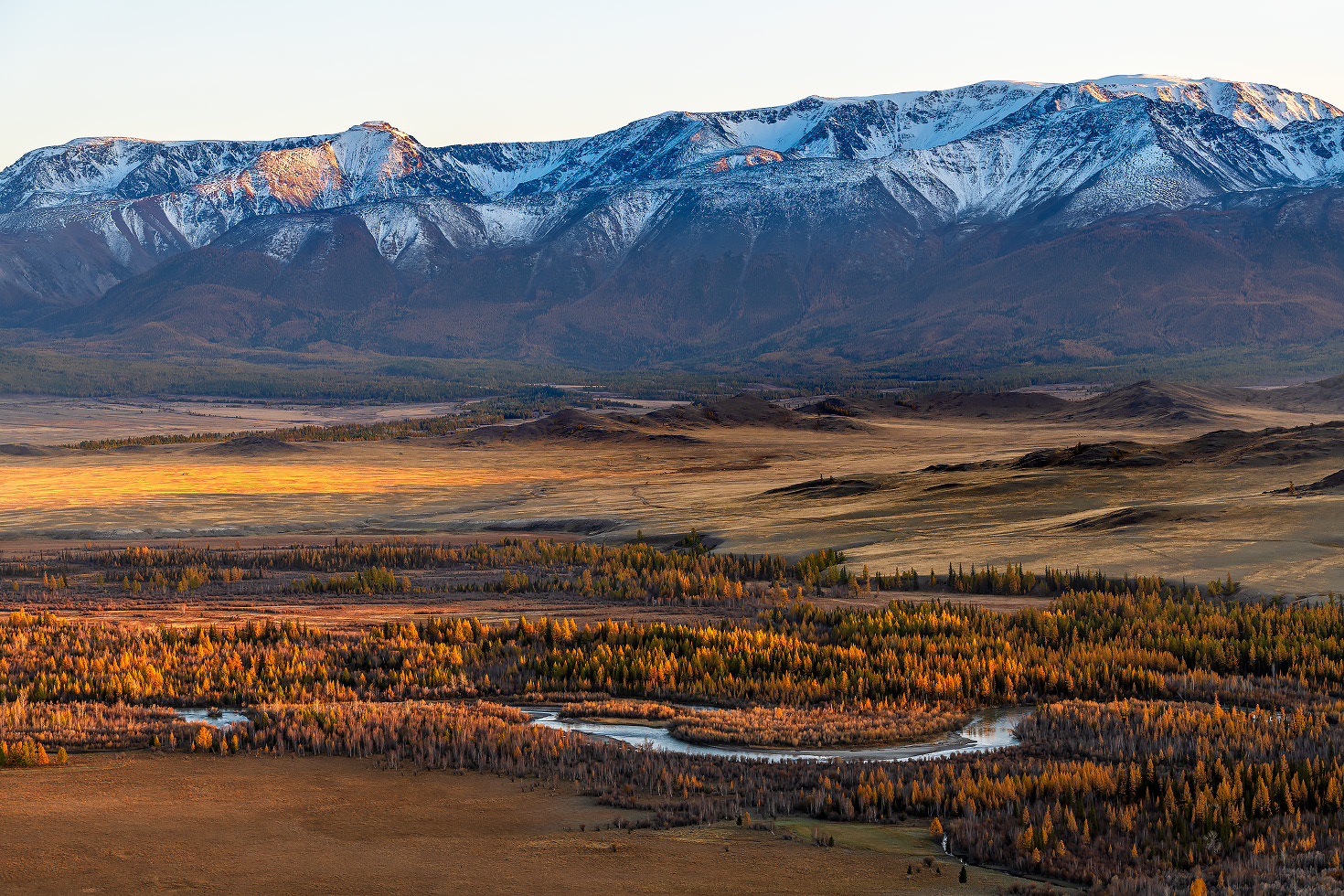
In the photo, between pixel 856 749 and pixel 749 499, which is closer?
pixel 856 749

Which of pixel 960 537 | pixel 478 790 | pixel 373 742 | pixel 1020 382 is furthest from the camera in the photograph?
pixel 1020 382

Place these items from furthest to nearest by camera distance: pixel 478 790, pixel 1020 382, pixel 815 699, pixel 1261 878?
pixel 1020 382
pixel 815 699
pixel 478 790
pixel 1261 878

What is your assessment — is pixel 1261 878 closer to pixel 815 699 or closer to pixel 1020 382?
pixel 815 699

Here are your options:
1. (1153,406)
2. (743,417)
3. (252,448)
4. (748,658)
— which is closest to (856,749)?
(748,658)

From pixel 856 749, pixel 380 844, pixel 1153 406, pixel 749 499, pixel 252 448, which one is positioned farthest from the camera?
pixel 1153 406

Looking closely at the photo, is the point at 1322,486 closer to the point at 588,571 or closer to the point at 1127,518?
the point at 1127,518

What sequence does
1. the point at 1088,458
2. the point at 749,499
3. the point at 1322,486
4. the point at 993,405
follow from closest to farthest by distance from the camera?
the point at 1322,486, the point at 1088,458, the point at 749,499, the point at 993,405

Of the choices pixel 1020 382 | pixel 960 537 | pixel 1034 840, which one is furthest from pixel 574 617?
pixel 1020 382
